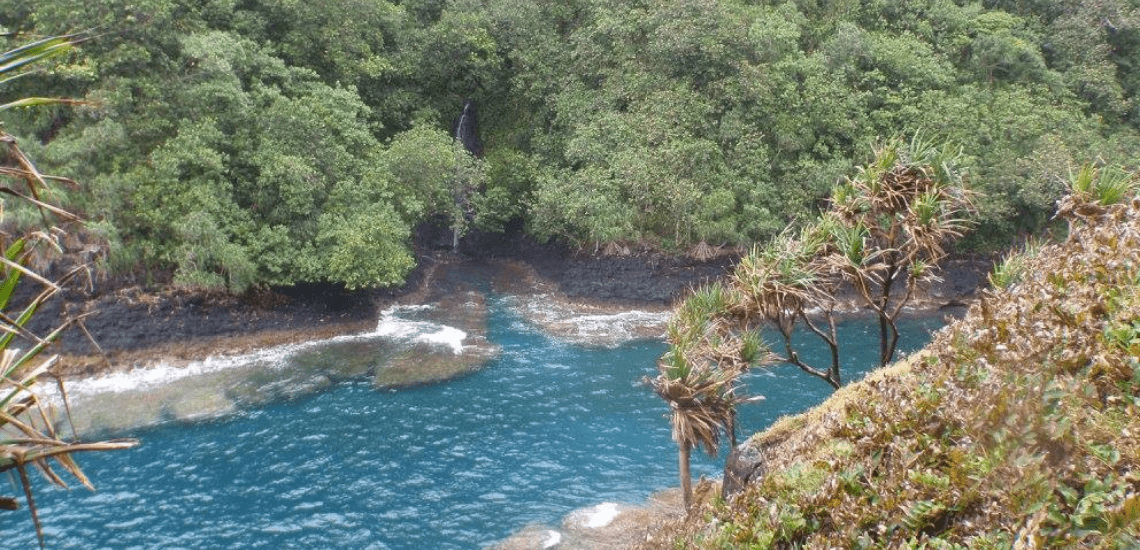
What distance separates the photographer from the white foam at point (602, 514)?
1562 cm

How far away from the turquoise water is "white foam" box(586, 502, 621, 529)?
385 millimetres

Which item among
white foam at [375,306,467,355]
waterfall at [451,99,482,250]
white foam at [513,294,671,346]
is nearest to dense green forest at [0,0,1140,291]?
waterfall at [451,99,482,250]

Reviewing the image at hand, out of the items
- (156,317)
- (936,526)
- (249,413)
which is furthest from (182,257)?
(936,526)

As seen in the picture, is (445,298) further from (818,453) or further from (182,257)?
(818,453)

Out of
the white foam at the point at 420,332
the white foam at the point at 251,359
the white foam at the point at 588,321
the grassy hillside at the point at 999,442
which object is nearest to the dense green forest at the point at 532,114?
the white foam at the point at 420,332

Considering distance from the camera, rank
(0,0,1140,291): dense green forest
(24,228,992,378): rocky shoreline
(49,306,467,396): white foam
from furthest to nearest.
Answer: (0,0,1140,291): dense green forest → (24,228,992,378): rocky shoreline → (49,306,467,396): white foam

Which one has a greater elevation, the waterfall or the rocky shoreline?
the waterfall

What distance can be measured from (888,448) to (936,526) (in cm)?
115

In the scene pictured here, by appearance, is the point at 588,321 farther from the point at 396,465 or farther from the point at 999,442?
the point at 999,442

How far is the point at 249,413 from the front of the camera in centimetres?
2089

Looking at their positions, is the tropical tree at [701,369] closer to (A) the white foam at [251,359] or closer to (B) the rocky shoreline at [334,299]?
(B) the rocky shoreline at [334,299]

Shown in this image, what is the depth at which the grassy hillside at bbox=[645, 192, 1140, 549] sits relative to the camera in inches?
217

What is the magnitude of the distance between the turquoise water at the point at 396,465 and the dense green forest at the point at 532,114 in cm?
592

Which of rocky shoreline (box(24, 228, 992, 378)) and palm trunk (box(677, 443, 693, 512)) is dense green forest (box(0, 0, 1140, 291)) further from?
palm trunk (box(677, 443, 693, 512))
